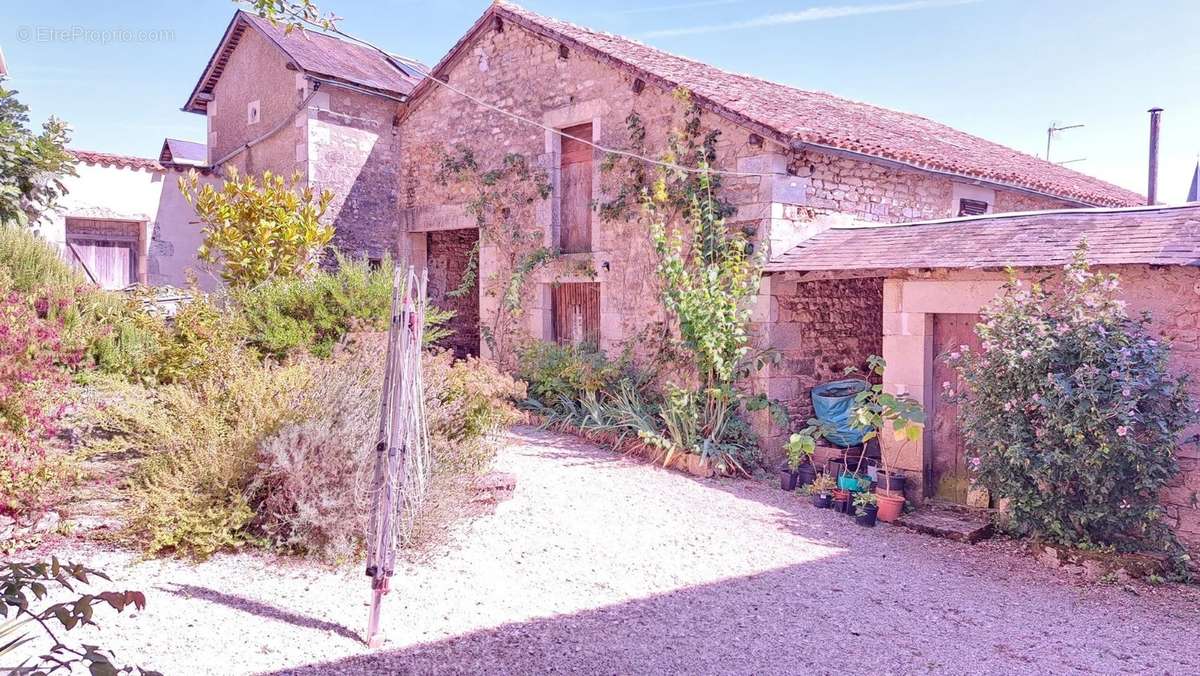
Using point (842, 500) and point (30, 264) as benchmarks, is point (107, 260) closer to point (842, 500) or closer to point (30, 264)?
point (30, 264)

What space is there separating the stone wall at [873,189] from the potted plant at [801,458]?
2605 mm

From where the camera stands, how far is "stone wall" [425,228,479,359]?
12.5 metres


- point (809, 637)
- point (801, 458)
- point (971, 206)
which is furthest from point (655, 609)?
point (971, 206)

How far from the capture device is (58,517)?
4859mm

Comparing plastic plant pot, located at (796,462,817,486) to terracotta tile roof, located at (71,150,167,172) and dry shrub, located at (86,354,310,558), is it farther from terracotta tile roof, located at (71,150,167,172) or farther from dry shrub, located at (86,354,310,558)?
terracotta tile roof, located at (71,150,167,172)

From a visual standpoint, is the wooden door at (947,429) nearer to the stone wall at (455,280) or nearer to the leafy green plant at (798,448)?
the leafy green plant at (798,448)

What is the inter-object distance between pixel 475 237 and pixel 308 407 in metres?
7.67

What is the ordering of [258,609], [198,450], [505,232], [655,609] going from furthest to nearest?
[505,232], [198,450], [655,609], [258,609]

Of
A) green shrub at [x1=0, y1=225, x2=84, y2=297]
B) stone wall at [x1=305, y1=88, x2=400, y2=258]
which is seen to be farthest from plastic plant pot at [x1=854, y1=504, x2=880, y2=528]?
stone wall at [x1=305, y1=88, x2=400, y2=258]

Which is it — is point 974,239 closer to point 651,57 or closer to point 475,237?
point 651,57

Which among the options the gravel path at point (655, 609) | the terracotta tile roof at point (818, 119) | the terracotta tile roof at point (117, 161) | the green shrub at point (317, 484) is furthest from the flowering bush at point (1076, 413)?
the terracotta tile roof at point (117, 161)

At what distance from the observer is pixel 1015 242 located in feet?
21.5

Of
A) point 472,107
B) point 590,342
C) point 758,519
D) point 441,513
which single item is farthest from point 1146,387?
point 472,107

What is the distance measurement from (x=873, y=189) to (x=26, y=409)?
794 cm
